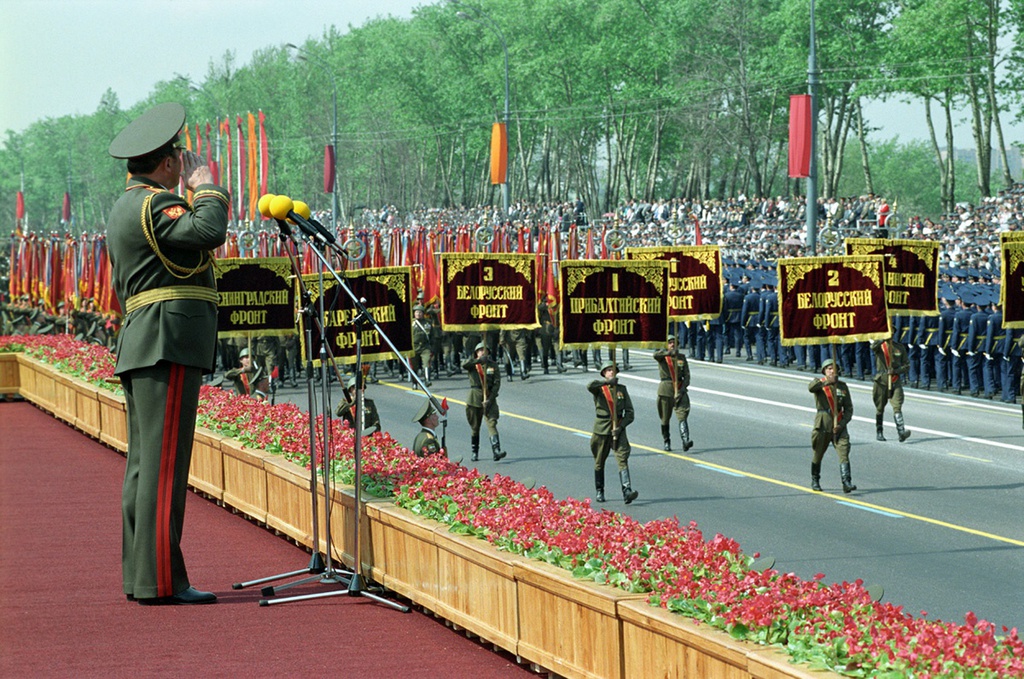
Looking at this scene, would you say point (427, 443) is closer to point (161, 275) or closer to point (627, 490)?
point (627, 490)

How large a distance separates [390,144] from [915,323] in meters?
80.6

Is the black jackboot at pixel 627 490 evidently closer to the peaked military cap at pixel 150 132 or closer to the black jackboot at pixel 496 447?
the black jackboot at pixel 496 447

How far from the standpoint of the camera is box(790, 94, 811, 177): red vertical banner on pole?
38656 millimetres

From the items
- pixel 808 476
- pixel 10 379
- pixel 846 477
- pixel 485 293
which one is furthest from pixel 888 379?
pixel 10 379

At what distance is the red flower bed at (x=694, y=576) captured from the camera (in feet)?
18.5

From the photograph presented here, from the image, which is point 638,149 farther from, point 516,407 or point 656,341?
point 656,341

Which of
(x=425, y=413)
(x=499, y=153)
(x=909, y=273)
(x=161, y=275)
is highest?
(x=499, y=153)

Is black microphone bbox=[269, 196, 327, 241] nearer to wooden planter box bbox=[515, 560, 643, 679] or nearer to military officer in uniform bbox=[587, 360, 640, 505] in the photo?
wooden planter box bbox=[515, 560, 643, 679]

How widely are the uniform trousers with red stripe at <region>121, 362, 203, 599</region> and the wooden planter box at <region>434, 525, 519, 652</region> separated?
1.49 m

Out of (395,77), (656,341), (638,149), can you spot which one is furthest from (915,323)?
(395,77)

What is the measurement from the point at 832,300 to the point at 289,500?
11.2 m

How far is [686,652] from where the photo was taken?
6477 mm

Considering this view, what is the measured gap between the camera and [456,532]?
879 cm

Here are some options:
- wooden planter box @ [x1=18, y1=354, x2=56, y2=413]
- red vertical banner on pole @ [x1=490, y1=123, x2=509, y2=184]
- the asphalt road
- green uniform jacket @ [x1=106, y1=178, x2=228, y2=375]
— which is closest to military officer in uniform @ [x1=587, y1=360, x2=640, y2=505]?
the asphalt road
